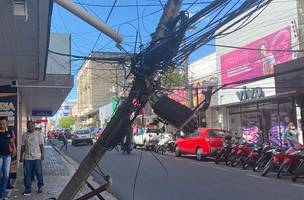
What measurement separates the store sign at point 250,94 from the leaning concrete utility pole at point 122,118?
20.3 m

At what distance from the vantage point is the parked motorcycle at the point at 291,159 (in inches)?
619

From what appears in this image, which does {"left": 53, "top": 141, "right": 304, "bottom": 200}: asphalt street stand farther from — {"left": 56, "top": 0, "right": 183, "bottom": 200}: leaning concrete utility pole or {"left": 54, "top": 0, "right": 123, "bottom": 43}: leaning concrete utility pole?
{"left": 56, "top": 0, "right": 183, "bottom": 200}: leaning concrete utility pole

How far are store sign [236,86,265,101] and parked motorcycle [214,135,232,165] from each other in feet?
15.2

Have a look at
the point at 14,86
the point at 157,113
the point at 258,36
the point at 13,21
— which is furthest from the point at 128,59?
the point at 258,36

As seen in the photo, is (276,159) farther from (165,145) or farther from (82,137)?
(82,137)

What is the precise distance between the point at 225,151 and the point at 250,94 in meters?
6.39

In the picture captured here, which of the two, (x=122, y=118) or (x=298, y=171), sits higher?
(x=122, y=118)

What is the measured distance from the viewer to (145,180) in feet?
52.4

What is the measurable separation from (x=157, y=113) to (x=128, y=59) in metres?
0.81

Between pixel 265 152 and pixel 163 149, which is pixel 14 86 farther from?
pixel 163 149

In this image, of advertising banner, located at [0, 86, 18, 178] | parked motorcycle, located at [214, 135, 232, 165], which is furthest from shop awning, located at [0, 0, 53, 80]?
parked motorcycle, located at [214, 135, 232, 165]

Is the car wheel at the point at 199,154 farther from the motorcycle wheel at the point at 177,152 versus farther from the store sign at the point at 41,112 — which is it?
the store sign at the point at 41,112

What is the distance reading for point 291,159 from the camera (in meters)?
15.8

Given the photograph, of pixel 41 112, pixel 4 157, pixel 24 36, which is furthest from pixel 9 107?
pixel 41 112
